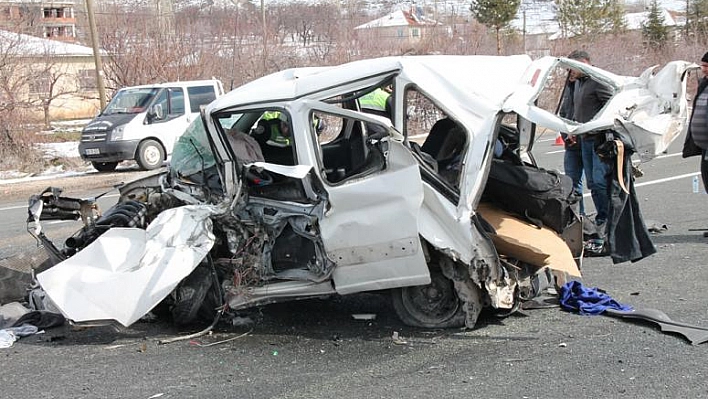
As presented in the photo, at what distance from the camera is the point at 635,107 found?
19.7 feet

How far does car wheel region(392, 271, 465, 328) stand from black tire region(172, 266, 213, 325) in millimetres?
1444

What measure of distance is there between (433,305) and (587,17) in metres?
51.5

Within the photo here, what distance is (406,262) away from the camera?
5.41 metres

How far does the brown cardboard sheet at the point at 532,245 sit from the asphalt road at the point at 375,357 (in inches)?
18.8

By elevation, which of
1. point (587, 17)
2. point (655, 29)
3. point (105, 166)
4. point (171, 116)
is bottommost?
point (105, 166)

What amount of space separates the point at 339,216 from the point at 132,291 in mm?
1535

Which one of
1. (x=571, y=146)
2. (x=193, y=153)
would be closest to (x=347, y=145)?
(x=193, y=153)

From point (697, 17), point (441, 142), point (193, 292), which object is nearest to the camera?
point (193, 292)

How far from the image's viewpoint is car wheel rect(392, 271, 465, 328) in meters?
5.66

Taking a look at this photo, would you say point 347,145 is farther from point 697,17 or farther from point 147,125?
point 697,17

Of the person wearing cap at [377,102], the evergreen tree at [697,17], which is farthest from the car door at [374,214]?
the evergreen tree at [697,17]

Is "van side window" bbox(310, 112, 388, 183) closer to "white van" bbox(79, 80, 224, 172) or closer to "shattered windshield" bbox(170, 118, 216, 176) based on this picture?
"shattered windshield" bbox(170, 118, 216, 176)

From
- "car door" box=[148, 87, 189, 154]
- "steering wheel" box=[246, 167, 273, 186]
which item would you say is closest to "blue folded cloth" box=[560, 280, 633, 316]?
"steering wheel" box=[246, 167, 273, 186]

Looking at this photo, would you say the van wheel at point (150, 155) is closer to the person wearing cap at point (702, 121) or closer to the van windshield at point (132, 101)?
the van windshield at point (132, 101)
